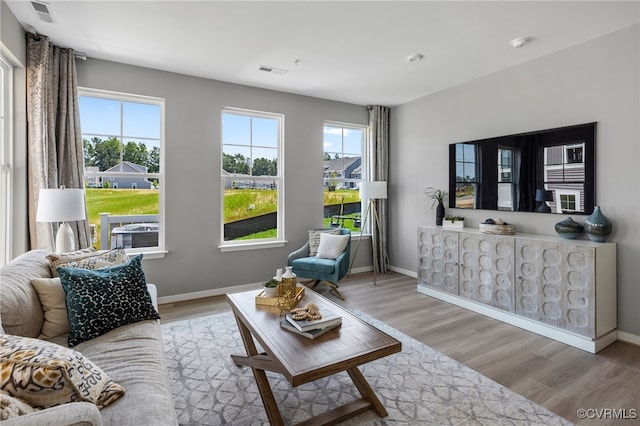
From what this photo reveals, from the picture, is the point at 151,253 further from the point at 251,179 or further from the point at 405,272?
the point at 405,272

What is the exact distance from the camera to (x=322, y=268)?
3.93m

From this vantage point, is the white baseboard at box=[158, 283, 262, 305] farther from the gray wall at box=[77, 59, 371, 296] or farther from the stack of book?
the stack of book

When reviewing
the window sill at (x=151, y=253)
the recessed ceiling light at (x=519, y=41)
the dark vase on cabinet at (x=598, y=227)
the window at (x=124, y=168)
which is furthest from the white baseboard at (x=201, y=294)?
the recessed ceiling light at (x=519, y=41)

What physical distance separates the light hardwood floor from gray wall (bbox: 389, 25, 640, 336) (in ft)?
2.35

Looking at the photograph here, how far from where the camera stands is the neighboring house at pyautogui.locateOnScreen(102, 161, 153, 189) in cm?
364

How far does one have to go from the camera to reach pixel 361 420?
6.03 ft

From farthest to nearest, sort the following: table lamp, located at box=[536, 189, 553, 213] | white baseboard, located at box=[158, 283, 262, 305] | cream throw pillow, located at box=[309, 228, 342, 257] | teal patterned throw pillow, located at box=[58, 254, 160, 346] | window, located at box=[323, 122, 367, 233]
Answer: window, located at box=[323, 122, 367, 233] → cream throw pillow, located at box=[309, 228, 342, 257] → white baseboard, located at box=[158, 283, 262, 305] → table lamp, located at box=[536, 189, 553, 213] → teal patterned throw pillow, located at box=[58, 254, 160, 346]

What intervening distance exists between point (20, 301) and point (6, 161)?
1.81 metres

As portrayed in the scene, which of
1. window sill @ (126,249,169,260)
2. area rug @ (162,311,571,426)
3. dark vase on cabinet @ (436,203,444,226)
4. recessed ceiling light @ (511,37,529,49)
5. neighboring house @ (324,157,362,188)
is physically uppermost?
recessed ceiling light @ (511,37,529,49)

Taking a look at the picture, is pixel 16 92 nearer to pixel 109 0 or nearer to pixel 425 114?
pixel 109 0

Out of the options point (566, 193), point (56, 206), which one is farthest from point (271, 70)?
point (566, 193)

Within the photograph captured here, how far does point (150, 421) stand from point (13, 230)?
2.71 metres

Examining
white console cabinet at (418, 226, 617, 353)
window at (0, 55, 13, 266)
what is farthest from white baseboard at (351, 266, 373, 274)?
window at (0, 55, 13, 266)

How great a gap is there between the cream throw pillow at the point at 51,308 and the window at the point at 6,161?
137cm
